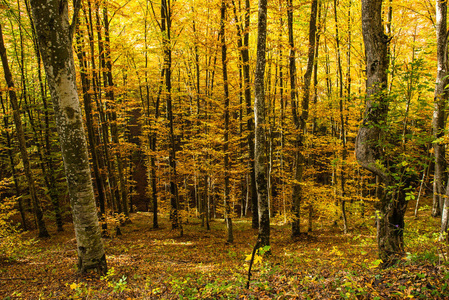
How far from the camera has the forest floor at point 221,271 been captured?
126 inches

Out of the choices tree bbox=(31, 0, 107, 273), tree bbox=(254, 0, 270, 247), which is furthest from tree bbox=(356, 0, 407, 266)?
tree bbox=(31, 0, 107, 273)

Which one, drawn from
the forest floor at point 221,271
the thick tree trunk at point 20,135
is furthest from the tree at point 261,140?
the thick tree trunk at point 20,135

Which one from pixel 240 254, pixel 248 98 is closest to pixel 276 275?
pixel 240 254

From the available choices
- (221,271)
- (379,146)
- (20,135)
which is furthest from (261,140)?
(20,135)

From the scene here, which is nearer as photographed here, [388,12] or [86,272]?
[86,272]

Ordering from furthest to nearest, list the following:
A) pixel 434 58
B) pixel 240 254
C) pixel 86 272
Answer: pixel 434 58 → pixel 240 254 → pixel 86 272

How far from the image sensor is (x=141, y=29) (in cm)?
1502

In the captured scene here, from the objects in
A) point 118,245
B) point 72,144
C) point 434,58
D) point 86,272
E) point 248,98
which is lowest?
point 118,245

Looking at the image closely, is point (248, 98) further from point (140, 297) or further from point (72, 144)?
point (140, 297)

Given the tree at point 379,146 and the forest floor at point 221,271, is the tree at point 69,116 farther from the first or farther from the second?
the tree at point 379,146

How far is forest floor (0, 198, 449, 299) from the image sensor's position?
320cm

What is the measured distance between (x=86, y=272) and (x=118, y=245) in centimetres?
476

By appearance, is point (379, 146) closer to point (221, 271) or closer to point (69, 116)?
point (221, 271)

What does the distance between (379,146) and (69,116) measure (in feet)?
19.7
